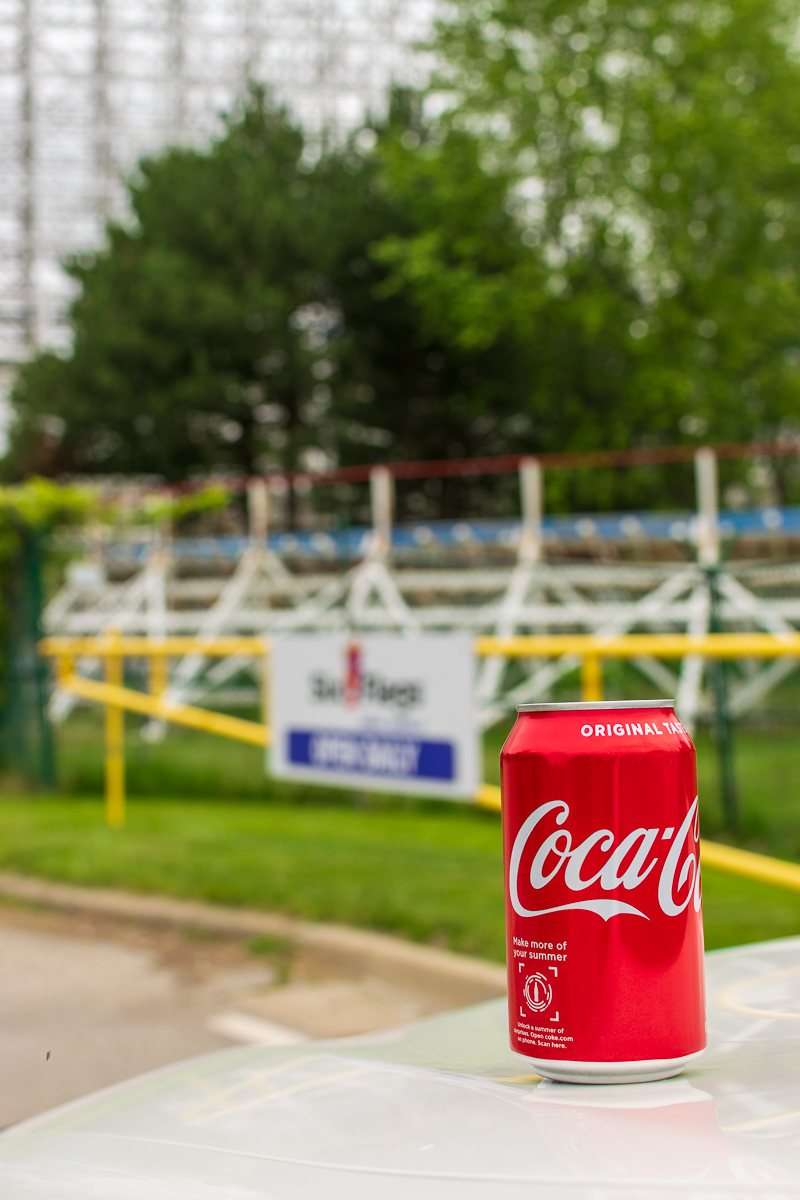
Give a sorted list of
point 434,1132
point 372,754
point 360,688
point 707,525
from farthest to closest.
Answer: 1. point 707,525
2. point 360,688
3. point 372,754
4. point 434,1132

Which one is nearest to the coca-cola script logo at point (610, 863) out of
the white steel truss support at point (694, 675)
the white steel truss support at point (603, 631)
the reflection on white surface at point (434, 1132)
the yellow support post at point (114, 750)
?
the reflection on white surface at point (434, 1132)

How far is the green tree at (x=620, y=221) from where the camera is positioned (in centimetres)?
2534

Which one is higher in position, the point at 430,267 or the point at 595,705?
the point at 430,267

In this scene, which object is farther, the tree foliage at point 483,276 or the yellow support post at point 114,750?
the tree foliage at point 483,276

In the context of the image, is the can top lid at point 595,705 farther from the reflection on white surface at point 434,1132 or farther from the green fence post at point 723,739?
the green fence post at point 723,739

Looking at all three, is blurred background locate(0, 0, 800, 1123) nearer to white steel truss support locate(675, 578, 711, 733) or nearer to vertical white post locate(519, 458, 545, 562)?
vertical white post locate(519, 458, 545, 562)

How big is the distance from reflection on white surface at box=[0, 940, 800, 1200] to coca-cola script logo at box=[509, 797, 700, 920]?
0.16 meters

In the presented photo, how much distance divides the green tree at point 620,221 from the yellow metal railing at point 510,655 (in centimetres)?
1863

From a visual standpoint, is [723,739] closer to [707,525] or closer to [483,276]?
[707,525]

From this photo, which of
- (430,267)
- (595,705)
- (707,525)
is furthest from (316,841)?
(430,267)

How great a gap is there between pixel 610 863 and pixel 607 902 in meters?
0.04

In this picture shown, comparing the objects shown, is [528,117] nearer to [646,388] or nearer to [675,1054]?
[646,388]

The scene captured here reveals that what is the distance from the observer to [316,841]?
23.8ft

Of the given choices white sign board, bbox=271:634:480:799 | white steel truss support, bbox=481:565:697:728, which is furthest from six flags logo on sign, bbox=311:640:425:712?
white steel truss support, bbox=481:565:697:728
